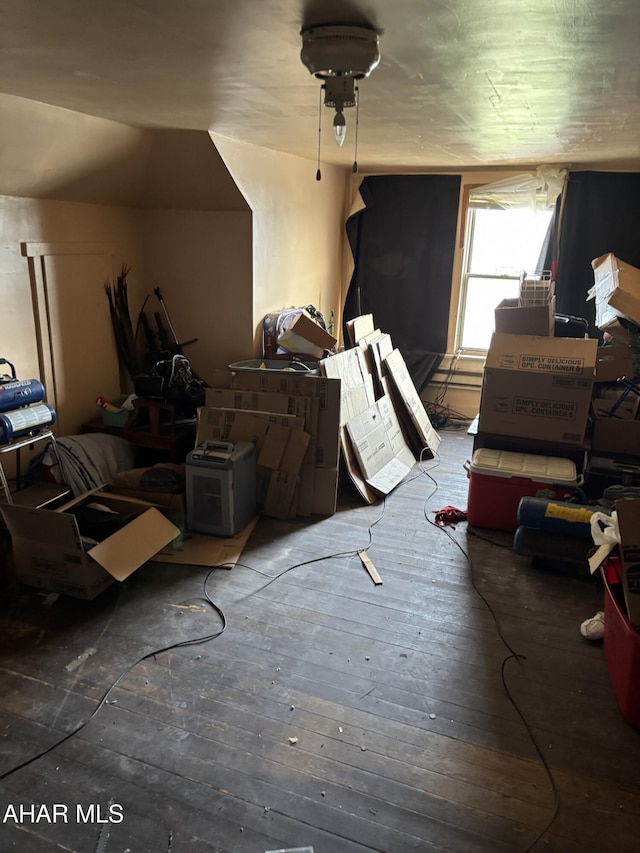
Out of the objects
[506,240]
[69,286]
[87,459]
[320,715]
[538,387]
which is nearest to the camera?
[320,715]

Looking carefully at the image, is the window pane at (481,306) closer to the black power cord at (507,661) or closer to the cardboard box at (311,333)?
the cardboard box at (311,333)

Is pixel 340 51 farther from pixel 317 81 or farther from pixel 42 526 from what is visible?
pixel 42 526

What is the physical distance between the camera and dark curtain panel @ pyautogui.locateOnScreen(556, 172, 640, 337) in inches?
190

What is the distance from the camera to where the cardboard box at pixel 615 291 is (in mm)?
3490

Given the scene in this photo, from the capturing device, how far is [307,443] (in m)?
3.47

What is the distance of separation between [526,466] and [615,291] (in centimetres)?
117

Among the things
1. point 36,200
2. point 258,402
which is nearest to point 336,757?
point 258,402

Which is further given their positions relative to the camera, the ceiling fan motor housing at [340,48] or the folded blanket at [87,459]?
the folded blanket at [87,459]

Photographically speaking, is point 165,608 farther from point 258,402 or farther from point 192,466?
point 258,402

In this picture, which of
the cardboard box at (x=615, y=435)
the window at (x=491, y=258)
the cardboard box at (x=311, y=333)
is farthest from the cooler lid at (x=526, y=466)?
the window at (x=491, y=258)

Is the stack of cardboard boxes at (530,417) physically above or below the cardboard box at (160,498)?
above

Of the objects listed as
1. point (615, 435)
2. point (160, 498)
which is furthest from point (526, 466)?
point (160, 498)

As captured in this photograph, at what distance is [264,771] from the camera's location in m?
1.88

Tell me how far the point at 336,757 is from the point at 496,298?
4614mm
